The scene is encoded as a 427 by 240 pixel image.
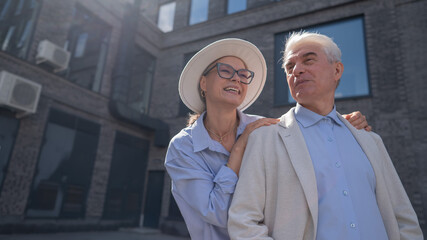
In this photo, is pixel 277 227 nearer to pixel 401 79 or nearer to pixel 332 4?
pixel 401 79

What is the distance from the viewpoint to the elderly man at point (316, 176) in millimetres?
1555

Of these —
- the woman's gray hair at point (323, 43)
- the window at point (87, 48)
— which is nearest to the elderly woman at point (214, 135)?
the woman's gray hair at point (323, 43)

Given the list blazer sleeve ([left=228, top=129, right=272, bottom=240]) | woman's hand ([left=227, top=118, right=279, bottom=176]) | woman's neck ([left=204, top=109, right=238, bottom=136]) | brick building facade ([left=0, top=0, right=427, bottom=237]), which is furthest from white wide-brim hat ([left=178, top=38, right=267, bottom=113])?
brick building facade ([left=0, top=0, right=427, bottom=237])

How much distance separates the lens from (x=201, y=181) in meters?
1.88

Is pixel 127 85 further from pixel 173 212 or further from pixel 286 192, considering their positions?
pixel 286 192

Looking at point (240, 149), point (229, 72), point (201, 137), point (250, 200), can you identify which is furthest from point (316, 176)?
point (229, 72)

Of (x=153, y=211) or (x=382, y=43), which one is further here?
(x=153, y=211)

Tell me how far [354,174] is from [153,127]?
11.7 metres

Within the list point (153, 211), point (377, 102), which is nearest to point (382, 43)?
point (377, 102)

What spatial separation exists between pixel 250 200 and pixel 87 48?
38.1ft

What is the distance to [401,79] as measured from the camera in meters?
9.02

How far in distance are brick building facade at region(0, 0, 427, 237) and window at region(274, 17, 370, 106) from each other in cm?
5

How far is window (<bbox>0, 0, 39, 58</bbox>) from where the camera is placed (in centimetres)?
872

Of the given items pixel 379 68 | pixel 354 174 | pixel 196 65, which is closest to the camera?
pixel 354 174
